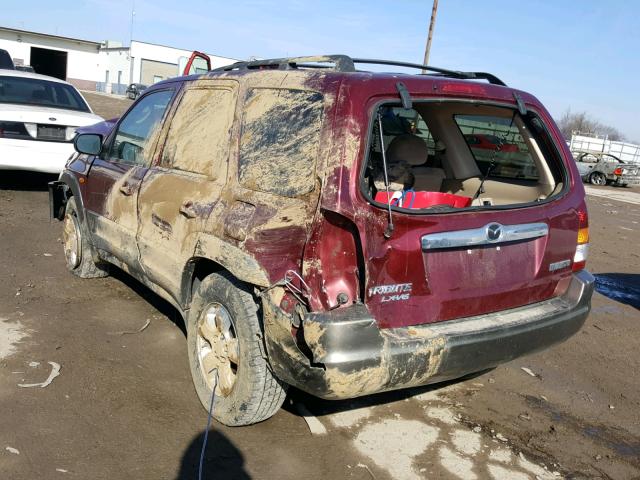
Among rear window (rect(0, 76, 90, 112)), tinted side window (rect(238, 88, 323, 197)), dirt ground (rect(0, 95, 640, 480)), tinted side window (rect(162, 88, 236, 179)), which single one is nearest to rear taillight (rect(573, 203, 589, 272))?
dirt ground (rect(0, 95, 640, 480))

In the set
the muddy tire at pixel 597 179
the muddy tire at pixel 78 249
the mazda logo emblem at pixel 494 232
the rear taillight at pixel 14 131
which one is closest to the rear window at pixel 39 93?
the rear taillight at pixel 14 131

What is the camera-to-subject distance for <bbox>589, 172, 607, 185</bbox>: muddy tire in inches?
977

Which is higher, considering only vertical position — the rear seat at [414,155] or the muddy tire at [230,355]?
the rear seat at [414,155]

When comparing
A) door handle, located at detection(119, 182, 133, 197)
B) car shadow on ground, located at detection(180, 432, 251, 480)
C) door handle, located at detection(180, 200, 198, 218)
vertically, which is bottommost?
car shadow on ground, located at detection(180, 432, 251, 480)

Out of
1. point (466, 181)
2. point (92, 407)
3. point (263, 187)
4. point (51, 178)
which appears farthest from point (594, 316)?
point (51, 178)

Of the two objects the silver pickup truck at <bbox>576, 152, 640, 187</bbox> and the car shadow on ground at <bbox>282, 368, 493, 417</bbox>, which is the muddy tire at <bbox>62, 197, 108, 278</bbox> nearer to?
the car shadow on ground at <bbox>282, 368, 493, 417</bbox>

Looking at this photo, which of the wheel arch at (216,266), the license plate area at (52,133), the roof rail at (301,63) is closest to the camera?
the wheel arch at (216,266)

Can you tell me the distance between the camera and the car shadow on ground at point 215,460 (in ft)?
9.72

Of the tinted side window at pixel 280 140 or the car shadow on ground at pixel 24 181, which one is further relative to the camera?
the car shadow on ground at pixel 24 181

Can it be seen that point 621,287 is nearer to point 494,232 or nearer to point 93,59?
point 494,232

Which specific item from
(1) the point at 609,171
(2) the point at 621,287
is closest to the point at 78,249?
(2) the point at 621,287

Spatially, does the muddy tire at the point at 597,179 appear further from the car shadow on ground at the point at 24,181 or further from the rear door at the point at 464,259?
the rear door at the point at 464,259

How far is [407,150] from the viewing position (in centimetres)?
406

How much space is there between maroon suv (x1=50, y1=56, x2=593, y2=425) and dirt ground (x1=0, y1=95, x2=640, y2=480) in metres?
0.31
